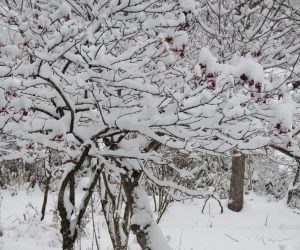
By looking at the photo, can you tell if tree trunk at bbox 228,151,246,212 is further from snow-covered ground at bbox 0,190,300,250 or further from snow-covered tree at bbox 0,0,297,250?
snow-covered tree at bbox 0,0,297,250

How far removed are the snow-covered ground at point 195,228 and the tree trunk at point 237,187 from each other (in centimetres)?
22

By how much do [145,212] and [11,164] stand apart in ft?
29.3

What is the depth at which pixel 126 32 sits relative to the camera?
3305 mm

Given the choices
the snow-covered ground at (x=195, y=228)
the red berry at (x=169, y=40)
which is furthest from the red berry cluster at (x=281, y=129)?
the snow-covered ground at (x=195, y=228)

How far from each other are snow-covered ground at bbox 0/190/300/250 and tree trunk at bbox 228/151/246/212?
22 cm

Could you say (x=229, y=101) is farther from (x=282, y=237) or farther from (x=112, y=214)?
(x=282, y=237)

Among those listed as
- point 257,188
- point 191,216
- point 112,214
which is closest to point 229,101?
point 112,214

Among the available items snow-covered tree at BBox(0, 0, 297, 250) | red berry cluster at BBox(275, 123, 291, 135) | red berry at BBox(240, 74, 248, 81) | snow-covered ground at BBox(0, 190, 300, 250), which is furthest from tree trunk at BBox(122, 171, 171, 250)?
red berry at BBox(240, 74, 248, 81)

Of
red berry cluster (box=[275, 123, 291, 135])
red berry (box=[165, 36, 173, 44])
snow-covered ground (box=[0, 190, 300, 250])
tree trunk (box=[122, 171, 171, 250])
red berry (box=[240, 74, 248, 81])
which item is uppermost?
red berry (box=[165, 36, 173, 44])

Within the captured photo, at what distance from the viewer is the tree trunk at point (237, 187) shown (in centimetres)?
1066

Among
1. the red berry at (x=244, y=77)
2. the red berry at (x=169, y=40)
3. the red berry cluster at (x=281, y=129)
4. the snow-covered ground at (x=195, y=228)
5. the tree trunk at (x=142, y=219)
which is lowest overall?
the snow-covered ground at (x=195, y=228)

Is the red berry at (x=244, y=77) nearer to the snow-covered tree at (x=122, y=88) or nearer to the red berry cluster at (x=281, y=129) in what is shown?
the snow-covered tree at (x=122, y=88)

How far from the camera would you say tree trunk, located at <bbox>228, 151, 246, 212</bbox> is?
10656 millimetres

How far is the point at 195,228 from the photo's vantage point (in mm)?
8453
